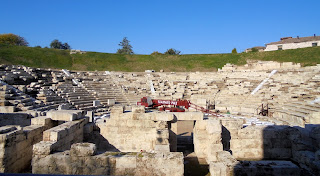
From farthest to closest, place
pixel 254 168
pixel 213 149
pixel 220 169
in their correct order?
pixel 213 149
pixel 220 169
pixel 254 168

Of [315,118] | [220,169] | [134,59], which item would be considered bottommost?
[220,169]

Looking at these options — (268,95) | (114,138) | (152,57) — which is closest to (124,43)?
(152,57)

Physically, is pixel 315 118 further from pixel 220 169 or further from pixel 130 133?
pixel 130 133

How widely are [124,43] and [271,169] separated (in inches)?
2700

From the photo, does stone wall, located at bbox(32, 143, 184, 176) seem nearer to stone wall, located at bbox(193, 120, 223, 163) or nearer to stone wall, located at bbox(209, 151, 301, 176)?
stone wall, located at bbox(209, 151, 301, 176)

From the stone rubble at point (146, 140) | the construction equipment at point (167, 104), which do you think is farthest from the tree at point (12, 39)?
the construction equipment at point (167, 104)

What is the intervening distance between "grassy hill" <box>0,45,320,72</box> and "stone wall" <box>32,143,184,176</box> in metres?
33.6

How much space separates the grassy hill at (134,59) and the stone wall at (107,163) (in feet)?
110

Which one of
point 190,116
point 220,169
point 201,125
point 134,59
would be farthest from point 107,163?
point 134,59

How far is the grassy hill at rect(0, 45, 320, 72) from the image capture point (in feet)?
116

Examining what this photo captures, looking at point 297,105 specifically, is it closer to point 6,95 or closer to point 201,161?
point 201,161

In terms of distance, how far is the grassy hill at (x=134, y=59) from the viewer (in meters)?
35.3

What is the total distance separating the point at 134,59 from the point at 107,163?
4114cm

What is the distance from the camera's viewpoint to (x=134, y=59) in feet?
148
